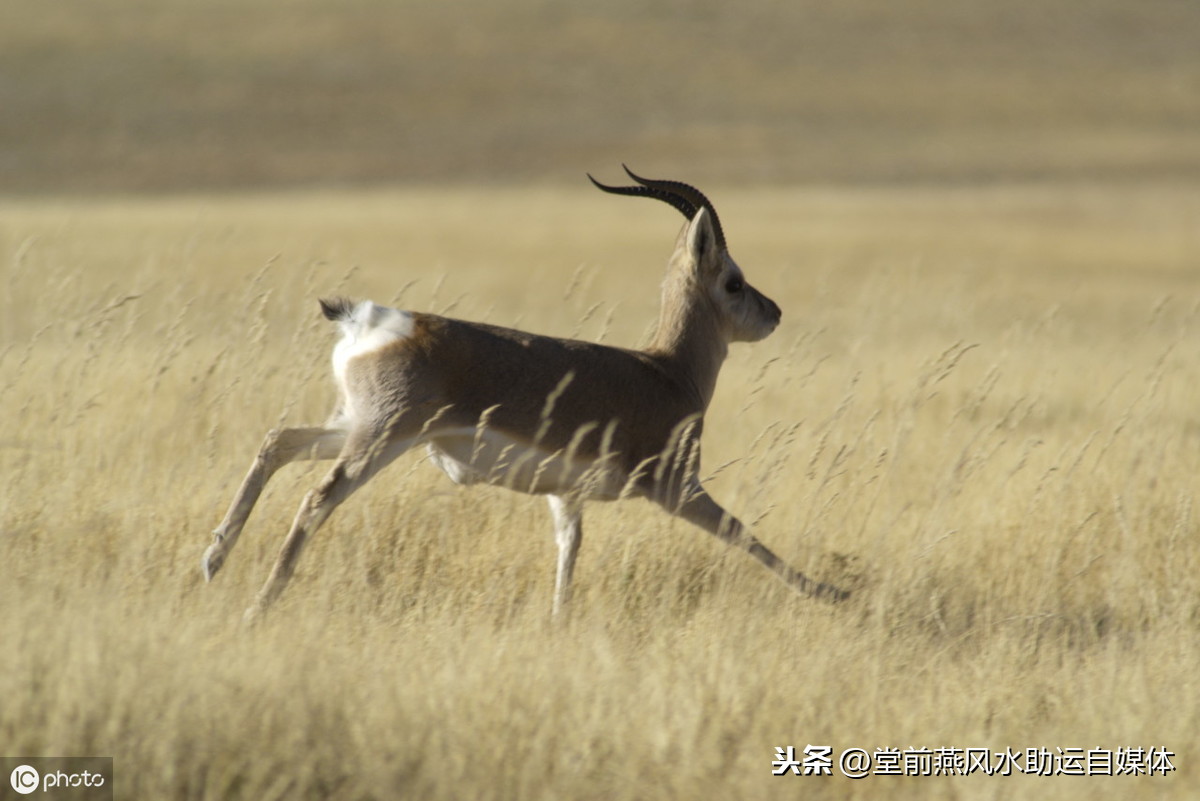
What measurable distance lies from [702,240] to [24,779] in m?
4.32

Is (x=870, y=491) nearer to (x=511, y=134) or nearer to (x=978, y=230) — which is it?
(x=978, y=230)

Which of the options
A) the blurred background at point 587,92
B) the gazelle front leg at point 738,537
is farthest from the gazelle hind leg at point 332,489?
the blurred background at point 587,92

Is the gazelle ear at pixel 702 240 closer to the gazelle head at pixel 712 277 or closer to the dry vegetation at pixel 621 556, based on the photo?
the gazelle head at pixel 712 277

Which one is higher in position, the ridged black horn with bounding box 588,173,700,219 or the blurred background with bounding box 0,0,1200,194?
the blurred background with bounding box 0,0,1200,194

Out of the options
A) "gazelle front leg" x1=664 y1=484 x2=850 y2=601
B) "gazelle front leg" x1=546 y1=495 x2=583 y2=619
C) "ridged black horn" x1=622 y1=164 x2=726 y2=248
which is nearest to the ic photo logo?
"gazelle front leg" x1=546 y1=495 x2=583 y2=619

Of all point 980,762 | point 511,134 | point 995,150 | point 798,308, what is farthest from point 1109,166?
point 980,762

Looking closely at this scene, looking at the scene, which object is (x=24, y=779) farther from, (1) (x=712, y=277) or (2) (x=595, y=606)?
(1) (x=712, y=277)

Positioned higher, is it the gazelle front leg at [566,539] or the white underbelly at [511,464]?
the white underbelly at [511,464]

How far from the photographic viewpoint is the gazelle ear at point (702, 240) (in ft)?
22.8

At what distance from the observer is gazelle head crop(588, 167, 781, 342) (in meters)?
7.09

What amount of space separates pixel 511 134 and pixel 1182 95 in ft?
104

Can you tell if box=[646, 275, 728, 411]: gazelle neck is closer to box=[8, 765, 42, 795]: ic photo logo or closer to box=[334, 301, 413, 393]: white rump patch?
box=[334, 301, 413, 393]: white rump patch

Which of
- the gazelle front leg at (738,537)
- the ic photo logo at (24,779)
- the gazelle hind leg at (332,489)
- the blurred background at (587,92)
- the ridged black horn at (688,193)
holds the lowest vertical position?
the ic photo logo at (24,779)

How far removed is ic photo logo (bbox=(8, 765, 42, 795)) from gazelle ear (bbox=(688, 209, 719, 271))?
417cm
